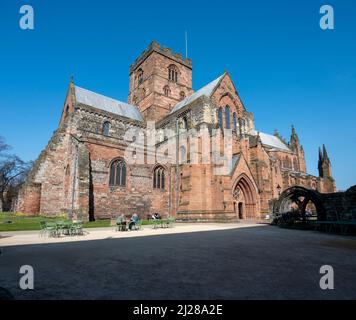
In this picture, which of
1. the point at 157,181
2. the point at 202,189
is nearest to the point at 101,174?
the point at 157,181

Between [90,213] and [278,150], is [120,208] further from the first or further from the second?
[278,150]

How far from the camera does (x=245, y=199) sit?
26.0 meters

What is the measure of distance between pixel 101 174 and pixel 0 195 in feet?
113

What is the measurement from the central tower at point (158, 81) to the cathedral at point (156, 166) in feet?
16.3

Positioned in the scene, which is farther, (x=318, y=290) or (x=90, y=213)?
(x=90, y=213)

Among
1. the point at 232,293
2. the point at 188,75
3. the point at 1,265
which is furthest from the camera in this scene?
the point at 188,75

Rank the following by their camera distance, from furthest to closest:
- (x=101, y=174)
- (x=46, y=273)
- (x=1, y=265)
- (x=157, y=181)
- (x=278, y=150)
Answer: (x=278, y=150)
(x=157, y=181)
(x=101, y=174)
(x=1, y=265)
(x=46, y=273)

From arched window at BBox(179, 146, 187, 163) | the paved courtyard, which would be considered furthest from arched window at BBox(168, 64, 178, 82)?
the paved courtyard

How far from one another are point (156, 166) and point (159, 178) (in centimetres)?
163

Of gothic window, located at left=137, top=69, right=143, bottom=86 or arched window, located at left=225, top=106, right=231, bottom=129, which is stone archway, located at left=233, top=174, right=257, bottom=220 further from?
gothic window, located at left=137, top=69, right=143, bottom=86

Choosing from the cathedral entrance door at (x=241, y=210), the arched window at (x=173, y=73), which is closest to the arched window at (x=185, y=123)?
the cathedral entrance door at (x=241, y=210)

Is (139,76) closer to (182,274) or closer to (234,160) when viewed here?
(234,160)

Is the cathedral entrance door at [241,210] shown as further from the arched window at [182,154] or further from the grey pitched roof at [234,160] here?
Result: the arched window at [182,154]

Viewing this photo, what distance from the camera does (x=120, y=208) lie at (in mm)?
23672
